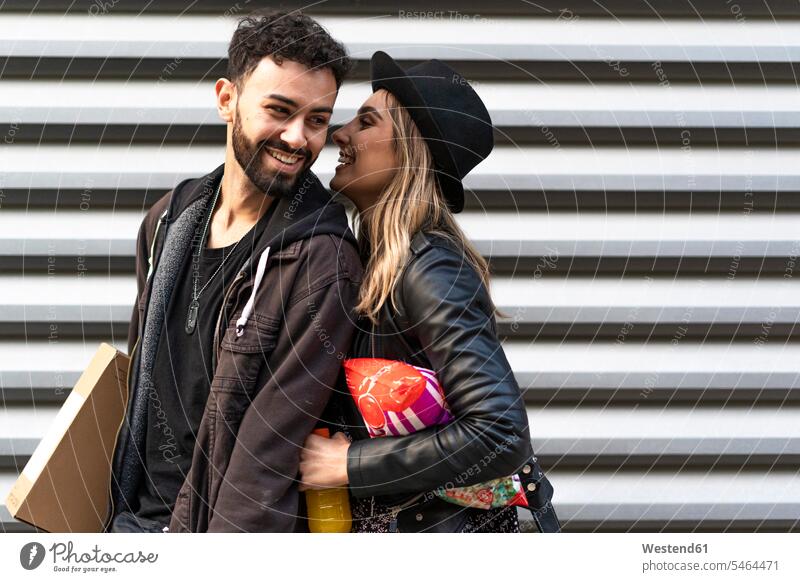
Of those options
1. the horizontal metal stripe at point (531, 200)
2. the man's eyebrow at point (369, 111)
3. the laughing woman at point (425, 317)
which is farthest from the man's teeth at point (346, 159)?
the horizontal metal stripe at point (531, 200)

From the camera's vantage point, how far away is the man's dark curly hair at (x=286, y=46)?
2.46 m

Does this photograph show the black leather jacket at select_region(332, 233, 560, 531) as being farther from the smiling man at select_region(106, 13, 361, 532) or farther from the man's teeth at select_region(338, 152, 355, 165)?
the man's teeth at select_region(338, 152, 355, 165)

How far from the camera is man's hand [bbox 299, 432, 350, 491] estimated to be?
7.47ft

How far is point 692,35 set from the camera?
11.5 ft

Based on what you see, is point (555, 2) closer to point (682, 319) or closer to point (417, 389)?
point (682, 319)

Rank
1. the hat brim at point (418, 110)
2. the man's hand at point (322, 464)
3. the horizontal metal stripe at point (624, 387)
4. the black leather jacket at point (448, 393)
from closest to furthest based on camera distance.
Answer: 1. the black leather jacket at point (448, 393)
2. the man's hand at point (322, 464)
3. the hat brim at point (418, 110)
4. the horizontal metal stripe at point (624, 387)

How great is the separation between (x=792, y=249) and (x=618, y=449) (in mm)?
1120

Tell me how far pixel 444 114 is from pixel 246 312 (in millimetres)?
812

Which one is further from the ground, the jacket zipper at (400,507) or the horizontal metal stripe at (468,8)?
the horizontal metal stripe at (468,8)

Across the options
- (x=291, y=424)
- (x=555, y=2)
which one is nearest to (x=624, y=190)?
(x=555, y=2)

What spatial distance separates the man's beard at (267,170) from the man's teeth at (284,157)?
0.01 m

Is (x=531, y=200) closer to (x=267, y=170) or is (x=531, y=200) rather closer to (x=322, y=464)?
(x=267, y=170)

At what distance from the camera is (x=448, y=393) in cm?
221

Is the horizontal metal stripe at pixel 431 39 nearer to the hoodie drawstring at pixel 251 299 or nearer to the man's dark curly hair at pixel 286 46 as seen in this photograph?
the man's dark curly hair at pixel 286 46
